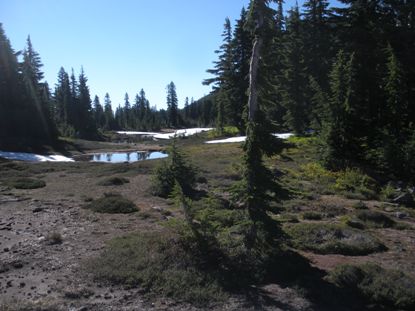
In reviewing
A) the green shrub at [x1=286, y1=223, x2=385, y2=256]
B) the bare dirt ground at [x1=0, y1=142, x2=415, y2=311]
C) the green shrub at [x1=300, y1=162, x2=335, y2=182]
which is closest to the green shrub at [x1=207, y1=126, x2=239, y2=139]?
the green shrub at [x1=300, y1=162, x2=335, y2=182]

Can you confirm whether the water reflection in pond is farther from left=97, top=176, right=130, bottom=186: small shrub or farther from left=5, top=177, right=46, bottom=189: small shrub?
left=5, top=177, right=46, bottom=189: small shrub

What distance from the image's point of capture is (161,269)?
927 centimetres

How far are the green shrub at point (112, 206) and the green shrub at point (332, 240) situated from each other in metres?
6.97

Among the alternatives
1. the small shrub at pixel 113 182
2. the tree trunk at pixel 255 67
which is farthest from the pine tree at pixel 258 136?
the small shrub at pixel 113 182

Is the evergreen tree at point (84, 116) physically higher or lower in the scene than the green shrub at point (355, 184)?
higher

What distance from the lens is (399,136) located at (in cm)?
2420

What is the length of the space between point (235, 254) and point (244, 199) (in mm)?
1528

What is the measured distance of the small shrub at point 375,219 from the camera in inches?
559

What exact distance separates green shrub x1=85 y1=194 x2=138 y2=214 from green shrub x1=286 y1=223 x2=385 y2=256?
6.97 meters

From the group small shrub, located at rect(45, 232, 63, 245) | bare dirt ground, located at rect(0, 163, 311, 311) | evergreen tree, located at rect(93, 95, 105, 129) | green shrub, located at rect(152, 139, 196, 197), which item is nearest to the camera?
bare dirt ground, located at rect(0, 163, 311, 311)

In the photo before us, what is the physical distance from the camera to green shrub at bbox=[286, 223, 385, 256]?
37.0 feet

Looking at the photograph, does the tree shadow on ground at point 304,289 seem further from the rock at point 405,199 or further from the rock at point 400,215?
the rock at point 405,199

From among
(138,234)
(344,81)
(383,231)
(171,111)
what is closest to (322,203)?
(383,231)

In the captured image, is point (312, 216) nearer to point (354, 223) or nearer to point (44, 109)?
point (354, 223)
